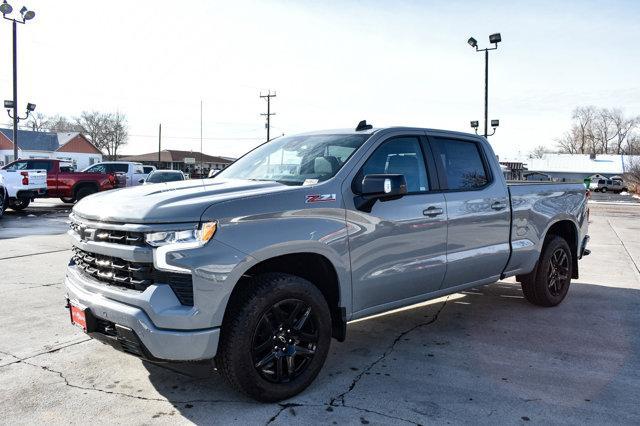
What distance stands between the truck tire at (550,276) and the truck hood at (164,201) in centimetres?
348

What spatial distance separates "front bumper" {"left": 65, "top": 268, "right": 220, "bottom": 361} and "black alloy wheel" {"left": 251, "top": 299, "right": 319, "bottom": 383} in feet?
1.14

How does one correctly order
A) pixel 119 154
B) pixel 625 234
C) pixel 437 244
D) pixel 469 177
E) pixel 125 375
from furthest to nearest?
pixel 119 154 < pixel 625 234 < pixel 469 177 < pixel 437 244 < pixel 125 375

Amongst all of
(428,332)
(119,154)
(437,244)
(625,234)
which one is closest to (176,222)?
(437,244)

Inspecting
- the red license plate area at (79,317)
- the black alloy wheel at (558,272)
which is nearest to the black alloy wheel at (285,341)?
the red license plate area at (79,317)

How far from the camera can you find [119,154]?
317 feet

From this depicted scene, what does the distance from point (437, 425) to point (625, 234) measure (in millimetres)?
12540

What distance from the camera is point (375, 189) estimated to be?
3.79 meters

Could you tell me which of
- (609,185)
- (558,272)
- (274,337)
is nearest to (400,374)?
(274,337)

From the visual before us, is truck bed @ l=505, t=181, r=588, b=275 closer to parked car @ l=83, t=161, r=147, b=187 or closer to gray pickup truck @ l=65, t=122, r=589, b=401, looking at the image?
gray pickup truck @ l=65, t=122, r=589, b=401

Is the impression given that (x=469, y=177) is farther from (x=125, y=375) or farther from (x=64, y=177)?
(x=64, y=177)

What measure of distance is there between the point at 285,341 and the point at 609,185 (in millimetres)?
55215

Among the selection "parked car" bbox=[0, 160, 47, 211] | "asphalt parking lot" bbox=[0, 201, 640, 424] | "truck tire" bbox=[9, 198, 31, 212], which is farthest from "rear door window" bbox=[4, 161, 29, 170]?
"asphalt parking lot" bbox=[0, 201, 640, 424]

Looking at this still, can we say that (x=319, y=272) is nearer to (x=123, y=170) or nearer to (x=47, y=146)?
(x=123, y=170)

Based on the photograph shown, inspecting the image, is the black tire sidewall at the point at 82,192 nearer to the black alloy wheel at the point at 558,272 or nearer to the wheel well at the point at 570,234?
the wheel well at the point at 570,234
